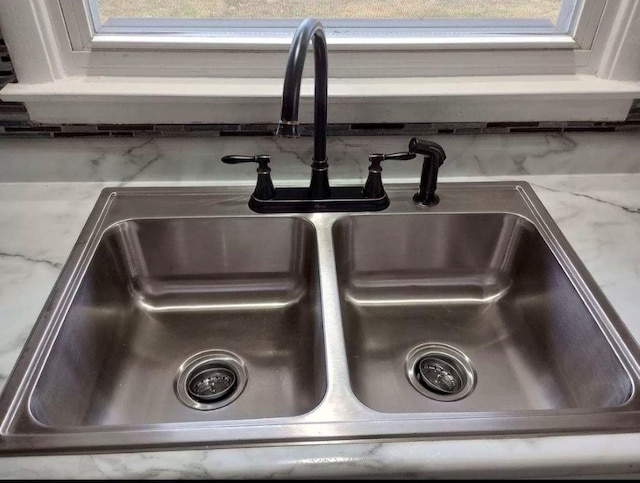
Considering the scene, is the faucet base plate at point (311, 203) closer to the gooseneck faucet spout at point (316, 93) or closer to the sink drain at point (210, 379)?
the gooseneck faucet spout at point (316, 93)

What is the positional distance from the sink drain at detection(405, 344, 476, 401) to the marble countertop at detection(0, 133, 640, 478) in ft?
0.86

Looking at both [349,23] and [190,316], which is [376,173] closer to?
[349,23]

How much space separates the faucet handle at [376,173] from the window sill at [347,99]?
0.11 metres

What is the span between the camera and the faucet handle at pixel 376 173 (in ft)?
3.03

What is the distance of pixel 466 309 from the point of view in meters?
1.01

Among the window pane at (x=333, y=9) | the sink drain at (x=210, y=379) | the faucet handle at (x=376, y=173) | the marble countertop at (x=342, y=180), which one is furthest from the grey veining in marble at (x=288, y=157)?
the sink drain at (x=210, y=379)

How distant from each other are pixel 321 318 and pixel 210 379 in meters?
Result: 0.25

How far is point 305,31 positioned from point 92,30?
473mm

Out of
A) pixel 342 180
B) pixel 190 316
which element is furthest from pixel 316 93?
pixel 190 316

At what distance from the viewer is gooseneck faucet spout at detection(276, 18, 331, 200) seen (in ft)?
2.34

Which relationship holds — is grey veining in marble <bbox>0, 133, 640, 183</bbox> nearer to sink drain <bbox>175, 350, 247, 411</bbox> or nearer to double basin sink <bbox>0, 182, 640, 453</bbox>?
double basin sink <bbox>0, 182, 640, 453</bbox>

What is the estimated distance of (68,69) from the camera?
98 centimetres

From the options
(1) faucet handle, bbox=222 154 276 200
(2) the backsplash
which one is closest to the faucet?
(1) faucet handle, bbox=222 154 276 200

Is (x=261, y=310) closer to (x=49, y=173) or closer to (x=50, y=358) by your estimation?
(x=50, y=358)
